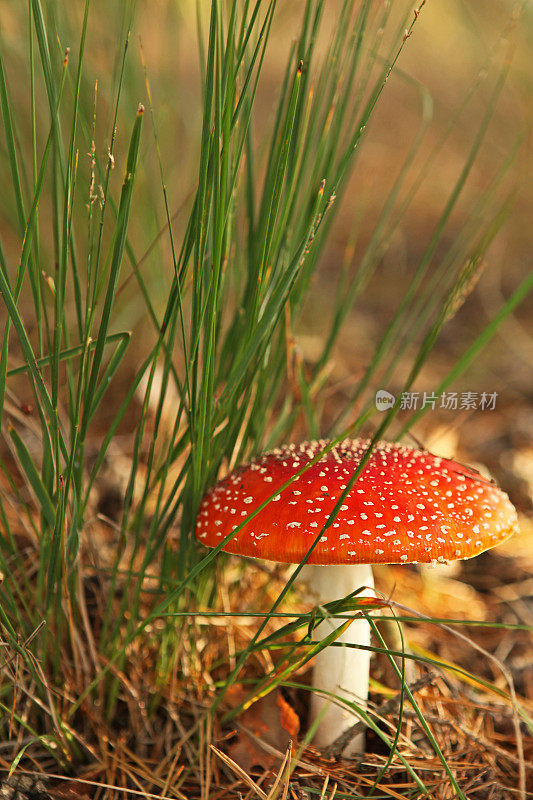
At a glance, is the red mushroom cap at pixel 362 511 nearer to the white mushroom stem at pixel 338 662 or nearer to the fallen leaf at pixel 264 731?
the white mushroom stem at pixel 338 662

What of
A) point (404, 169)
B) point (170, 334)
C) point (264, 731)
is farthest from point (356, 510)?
point (404, 169)

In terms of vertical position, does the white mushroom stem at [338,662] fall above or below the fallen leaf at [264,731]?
above

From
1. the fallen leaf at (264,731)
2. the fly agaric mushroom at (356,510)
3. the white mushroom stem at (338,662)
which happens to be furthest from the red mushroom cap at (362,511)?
the fallen leaf at (264,731)

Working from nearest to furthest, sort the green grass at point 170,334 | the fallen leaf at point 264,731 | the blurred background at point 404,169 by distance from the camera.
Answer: the green grass at point 170,334
the fallen leaf at point 264,731
the blurred background at point 404,169

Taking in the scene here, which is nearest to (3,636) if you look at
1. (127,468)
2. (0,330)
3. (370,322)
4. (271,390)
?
(271,390)

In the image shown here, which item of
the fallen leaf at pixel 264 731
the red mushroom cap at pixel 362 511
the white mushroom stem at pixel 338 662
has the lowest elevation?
the fallen leaf at pixel 264 731

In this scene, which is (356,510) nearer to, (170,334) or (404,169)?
(170,334)

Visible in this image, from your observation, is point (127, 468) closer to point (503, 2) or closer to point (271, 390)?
point (271, 390)
